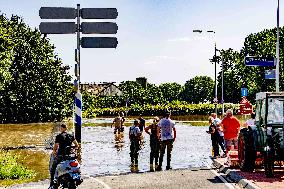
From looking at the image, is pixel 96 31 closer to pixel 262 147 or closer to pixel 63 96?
pixel 262 147

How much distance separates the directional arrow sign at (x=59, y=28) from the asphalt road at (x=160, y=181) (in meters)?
5.66

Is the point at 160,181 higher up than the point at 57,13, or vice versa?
the point at 57,13

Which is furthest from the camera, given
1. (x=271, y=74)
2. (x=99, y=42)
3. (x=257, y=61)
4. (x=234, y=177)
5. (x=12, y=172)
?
(x=271, y=74)

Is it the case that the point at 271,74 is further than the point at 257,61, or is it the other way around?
the point at 271,74

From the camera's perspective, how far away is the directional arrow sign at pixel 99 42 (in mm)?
17656

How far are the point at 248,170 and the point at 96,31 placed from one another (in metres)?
7.21

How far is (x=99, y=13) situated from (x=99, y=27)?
21.8 inches

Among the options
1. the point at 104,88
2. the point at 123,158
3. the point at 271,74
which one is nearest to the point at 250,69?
the point at 271,74

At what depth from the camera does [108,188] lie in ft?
42.9

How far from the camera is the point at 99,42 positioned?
1777 cm

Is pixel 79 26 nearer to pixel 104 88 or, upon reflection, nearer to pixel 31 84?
pixel 31 84

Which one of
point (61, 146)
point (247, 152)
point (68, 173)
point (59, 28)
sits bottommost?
point (68, 173)

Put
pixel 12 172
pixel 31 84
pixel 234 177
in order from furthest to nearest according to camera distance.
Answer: pixel 31 84, pixel 12 172, pixel 234 177

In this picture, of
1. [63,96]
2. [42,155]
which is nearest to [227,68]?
[63,96]
